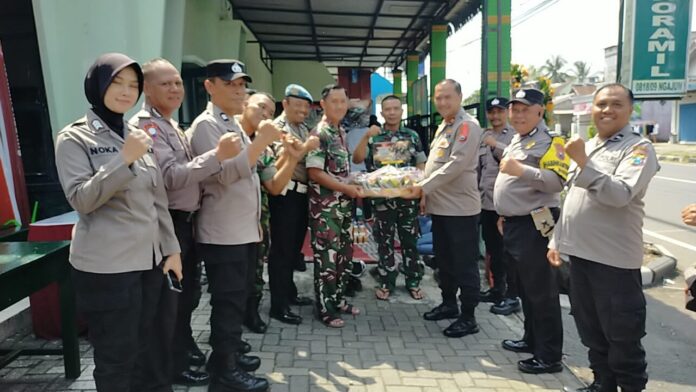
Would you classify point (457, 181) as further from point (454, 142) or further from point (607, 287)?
point (607, 287)

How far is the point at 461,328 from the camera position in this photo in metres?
3.61

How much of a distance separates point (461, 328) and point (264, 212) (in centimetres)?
180

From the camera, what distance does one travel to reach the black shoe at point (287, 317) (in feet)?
12.4

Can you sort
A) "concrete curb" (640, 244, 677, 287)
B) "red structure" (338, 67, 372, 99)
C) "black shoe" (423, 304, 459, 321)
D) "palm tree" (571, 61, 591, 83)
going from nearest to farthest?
"black shoe" (423, 304, 459, 321) → "concrete curb" (640, 244, 677, 287) → "red structure" (338, 67, 372, 99) → "palm tree" (571, 61, 591, 83)

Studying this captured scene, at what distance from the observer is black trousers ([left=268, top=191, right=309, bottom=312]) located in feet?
12.2

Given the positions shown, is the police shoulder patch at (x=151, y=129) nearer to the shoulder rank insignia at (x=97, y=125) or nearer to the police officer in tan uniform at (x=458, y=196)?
the shoulder rank insignia at (x=97, y=125)

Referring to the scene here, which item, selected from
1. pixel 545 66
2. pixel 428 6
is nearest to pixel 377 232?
pixel 428 6

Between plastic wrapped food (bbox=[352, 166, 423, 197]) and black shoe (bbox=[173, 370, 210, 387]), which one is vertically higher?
plastic wrapped food (bbox=[352, 166, 423, 197])

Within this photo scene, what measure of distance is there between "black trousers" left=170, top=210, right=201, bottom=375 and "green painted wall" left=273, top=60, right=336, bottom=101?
31.4 feet

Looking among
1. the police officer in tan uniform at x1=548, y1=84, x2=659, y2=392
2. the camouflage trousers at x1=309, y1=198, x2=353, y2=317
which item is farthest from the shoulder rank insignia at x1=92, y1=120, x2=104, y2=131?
the police officer in tan uniform at x1=548, y1=84, x2=659, y2=392

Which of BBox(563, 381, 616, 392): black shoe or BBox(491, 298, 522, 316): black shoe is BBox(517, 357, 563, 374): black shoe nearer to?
BBox(563, 381, 616, 392): black shoe

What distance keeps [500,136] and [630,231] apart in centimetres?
213

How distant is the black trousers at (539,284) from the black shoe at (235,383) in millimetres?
1779

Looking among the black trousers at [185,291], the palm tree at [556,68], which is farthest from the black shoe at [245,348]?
the palm tree at [556,68]
